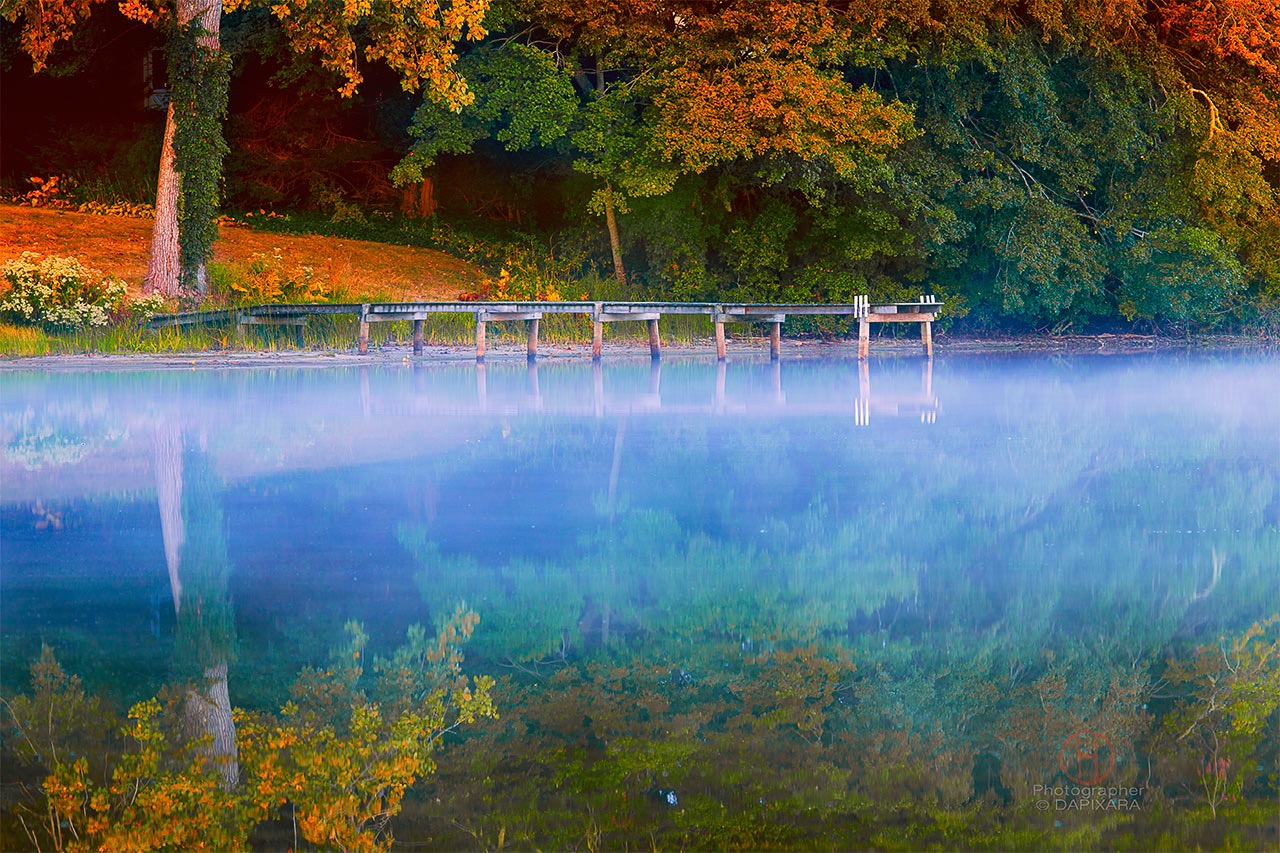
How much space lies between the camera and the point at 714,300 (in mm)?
28703

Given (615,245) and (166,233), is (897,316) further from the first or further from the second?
(166,233)

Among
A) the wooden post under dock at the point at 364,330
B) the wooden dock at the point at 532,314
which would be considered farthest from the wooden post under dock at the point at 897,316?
the wooden post under dock at the point at 364,330

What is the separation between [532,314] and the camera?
22.9 metres

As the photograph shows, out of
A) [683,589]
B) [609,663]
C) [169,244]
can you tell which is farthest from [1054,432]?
[169,244]

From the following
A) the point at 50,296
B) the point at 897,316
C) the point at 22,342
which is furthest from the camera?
the point at 897,316

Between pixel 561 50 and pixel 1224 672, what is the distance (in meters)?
24.7

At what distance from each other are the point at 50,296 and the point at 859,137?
12449mm

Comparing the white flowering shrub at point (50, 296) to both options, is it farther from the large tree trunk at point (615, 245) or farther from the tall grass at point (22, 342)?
the large tree trunk at point (615, 245)

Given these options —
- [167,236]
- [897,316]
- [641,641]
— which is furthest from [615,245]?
[641,641]

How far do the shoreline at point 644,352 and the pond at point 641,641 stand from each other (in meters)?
8.55

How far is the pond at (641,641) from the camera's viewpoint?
4348 mm

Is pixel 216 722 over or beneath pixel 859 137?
beneath

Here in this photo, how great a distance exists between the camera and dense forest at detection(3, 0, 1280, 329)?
25297 mm

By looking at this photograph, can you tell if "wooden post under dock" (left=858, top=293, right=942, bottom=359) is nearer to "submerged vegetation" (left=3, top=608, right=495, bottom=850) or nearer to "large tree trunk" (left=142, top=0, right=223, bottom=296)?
"large tree trunk" (left=142, top=0, right=223, bottom=296)
